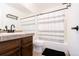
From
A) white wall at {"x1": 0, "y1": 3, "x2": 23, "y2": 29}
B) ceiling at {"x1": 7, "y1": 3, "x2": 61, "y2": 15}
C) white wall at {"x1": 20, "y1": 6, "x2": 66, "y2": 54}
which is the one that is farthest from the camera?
ceiling at {"x1": 7, "y1": 3, "x2": 61, "y2": 15}

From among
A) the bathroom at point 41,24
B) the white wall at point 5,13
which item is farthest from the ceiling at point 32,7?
the white wall at point 5,13

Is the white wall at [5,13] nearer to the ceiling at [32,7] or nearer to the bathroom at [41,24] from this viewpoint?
the bathroom at [41,24]

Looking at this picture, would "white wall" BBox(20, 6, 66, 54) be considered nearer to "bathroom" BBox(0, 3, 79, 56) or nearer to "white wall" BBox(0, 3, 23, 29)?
"bathroom" BBox(0, 3, 79, 56)

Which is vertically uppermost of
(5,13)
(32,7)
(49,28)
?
(32,7)

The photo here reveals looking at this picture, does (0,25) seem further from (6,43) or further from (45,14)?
(45,14)

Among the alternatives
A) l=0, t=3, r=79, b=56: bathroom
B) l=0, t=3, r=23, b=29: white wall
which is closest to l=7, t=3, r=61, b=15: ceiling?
l=0, t=3, r=79, b=56: bathroom

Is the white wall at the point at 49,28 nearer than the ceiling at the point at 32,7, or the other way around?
the white wall at the point at 49,28

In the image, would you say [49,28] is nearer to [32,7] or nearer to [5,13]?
[32,7]

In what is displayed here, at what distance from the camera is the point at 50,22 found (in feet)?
6.03

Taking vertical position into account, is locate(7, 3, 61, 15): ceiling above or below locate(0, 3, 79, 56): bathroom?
above

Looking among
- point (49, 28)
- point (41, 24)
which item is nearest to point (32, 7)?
point (41, 24)

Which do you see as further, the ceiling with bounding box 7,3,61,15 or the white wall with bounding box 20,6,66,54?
the ceiling with bounding box 7,3,61,15

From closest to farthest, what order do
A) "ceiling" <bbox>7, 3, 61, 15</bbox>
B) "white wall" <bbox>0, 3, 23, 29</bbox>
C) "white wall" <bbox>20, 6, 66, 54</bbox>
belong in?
"white wall" <bbox>0, 3, 23, 29</bbox> → "white wall" <bbox>20, 6, 66, 54</bbox> → "ceiling" <bbox>7, 3, 61, 15</bbox>

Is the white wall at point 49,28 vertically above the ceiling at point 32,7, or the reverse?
the ceiling at point 32,7
